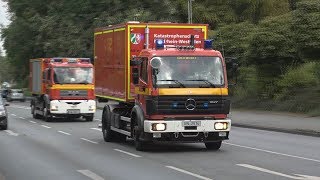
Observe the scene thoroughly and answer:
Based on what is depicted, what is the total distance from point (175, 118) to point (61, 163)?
3.11 meters

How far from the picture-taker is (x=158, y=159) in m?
14.1

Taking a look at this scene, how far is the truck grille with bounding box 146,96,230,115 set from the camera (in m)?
15.0

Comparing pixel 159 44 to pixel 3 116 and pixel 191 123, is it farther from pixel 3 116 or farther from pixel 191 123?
pixel 3 116

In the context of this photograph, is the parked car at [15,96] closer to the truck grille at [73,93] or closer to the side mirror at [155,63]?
the truck grille at [73,93]

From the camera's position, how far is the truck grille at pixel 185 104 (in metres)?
15.0

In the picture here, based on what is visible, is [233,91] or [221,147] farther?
[233,91]

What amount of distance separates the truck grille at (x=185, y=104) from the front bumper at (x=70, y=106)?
14762 millimetres

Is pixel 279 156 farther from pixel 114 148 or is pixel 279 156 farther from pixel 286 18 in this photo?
pixel 286 18

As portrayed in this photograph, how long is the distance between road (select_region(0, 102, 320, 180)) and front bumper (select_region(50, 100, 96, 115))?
8620 mm

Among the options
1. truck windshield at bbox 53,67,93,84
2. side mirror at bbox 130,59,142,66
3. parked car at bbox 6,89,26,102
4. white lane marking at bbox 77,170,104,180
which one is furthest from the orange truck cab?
parked car at bbox 6,89,26,102

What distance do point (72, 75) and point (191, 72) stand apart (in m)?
15.2

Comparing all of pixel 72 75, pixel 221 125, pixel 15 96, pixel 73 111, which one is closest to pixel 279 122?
pixel 73 111

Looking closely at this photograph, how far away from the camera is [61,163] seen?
1362 centimetres

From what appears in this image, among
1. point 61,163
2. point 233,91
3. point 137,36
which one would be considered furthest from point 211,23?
point 61,163
